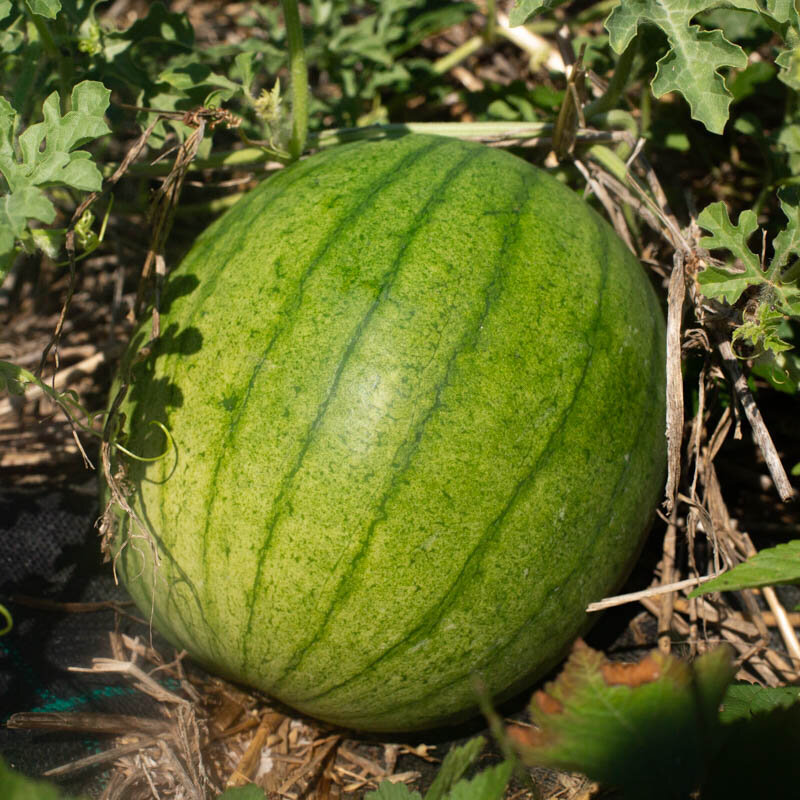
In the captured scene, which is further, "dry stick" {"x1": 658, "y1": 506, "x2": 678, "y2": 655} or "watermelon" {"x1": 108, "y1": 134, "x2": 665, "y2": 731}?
"dry stick" {"x1": 658, "y1": 506, "x2": 678, "y2": 655}

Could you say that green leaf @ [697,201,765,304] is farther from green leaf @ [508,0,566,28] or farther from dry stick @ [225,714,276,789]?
dry stick @ [225,714,276,789]

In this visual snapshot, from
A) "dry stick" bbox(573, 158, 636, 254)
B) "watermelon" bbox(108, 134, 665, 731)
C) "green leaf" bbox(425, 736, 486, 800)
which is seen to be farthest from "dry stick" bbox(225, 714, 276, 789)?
"dry stick" bbox(573, 158, 636, 254)

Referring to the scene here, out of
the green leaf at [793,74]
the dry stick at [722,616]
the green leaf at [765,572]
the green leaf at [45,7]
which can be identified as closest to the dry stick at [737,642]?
the dry stick at [722,616]

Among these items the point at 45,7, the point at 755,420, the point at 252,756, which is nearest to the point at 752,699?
the point at 755,420

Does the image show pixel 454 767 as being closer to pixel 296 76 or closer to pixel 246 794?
pixel 246 794

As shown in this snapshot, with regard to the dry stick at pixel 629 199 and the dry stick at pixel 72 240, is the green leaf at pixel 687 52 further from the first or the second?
the dry stick at pixel 72 240

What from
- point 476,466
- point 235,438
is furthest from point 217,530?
point 476,466
